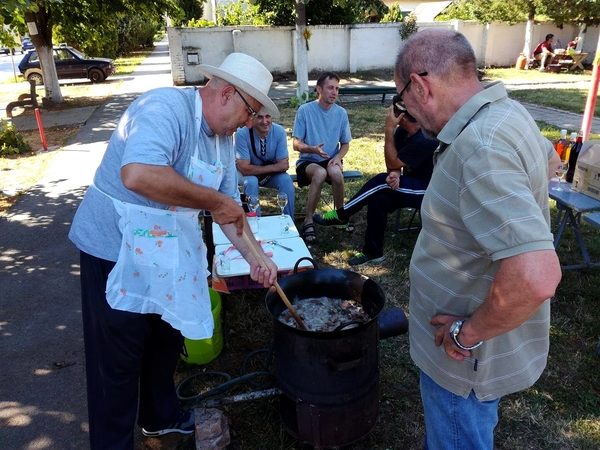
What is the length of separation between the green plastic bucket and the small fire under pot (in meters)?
0.80

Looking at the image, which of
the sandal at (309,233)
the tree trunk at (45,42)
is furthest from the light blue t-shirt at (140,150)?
the tree trunk at (45,42)

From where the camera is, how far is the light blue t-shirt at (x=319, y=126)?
525cm

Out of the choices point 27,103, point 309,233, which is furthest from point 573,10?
point 27,103

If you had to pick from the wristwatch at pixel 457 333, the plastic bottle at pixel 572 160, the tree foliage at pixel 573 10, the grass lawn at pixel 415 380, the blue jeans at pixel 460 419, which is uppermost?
the tree foliage at pixel 573 10

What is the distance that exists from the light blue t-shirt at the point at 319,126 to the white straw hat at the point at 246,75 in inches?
130

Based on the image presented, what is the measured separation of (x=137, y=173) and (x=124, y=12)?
1451 centimetres

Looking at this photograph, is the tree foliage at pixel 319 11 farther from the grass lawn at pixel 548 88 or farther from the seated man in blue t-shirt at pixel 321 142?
the seated man in blue t-shirt at pixel 321 142

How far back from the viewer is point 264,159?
16.6ft

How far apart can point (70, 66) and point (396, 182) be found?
1828 cm

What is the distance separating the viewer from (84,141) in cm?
980

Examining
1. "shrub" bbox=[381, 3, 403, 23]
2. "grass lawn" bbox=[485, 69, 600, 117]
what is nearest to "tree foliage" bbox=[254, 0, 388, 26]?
"shrub" bbox=[381, 3, 403, 23]

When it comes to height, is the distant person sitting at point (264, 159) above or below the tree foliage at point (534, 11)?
below

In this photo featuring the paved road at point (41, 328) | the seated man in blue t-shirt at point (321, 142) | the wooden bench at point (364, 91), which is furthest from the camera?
the wooden bench at point (364, 91)

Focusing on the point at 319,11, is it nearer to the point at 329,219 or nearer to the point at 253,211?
the point at 329,219
